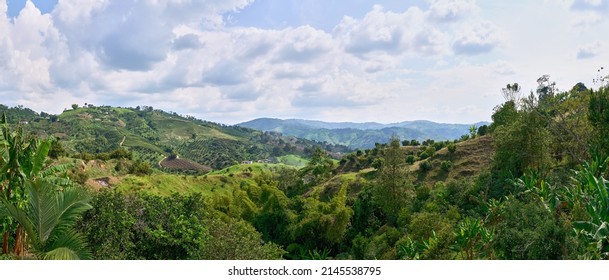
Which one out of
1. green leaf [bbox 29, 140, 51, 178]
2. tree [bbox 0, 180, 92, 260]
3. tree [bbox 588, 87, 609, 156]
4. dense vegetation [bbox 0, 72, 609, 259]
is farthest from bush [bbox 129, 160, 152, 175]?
tree [bbox 588, 87, 609, 156]

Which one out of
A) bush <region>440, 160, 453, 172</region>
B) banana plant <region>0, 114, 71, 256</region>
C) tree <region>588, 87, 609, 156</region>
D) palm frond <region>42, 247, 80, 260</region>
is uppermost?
tree <region>588, 87, 609, 156</region>

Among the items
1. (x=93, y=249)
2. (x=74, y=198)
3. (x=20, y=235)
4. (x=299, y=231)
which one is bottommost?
(x=299, y=231)

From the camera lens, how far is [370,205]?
42.7m

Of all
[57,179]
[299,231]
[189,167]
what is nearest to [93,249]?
[57,179]

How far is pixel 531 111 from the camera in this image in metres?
32.8

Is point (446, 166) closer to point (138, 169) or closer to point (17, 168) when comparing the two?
point (138, 169)

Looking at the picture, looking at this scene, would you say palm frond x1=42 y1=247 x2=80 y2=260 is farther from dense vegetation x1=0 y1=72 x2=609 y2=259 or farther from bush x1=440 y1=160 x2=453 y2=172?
bush x1=440 y1=160 x2=453 y2=172

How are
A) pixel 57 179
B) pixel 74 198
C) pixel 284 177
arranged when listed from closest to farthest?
pixel 74 198
pixel 57 179
pixel 284 177

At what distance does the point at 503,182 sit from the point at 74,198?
113 ft

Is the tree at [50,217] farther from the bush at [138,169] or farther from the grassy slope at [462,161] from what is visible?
the bush at [138,169]

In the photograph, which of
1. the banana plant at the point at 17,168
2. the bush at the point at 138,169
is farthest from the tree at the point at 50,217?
the bush at the point at 138,169

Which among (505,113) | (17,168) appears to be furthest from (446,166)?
(17,168)

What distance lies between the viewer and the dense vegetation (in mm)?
12742

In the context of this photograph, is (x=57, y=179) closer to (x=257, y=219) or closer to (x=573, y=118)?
(x=257, y=219)
